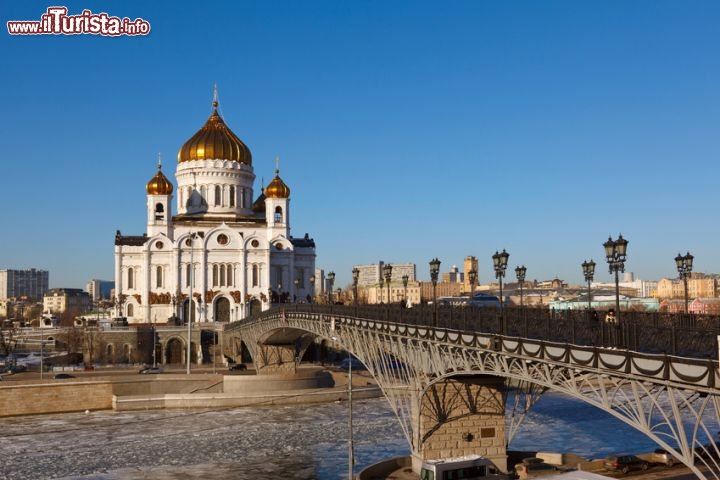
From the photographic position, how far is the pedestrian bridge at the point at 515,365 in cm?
1489

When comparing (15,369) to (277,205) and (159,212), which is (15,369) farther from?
(277,205)

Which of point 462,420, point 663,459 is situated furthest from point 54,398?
point 663,459

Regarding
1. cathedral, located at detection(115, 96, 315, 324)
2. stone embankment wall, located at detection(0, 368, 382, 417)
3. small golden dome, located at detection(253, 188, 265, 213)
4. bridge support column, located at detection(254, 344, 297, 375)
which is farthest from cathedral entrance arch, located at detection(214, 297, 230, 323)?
stone embankment wall, located at detection(0, 368, 382, 417)

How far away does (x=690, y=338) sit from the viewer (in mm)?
16312

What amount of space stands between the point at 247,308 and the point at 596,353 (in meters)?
66.8

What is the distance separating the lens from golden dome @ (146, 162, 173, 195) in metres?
85.0

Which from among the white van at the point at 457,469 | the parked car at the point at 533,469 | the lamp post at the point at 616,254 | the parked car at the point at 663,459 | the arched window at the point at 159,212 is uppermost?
the arched window at the point at 159,212

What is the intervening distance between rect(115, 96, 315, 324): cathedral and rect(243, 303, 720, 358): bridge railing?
171 feet

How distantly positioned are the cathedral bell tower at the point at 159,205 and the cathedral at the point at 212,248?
0.35 feet

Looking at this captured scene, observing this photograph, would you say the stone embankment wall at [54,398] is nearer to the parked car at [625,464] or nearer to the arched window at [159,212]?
the arched window at [159,212]

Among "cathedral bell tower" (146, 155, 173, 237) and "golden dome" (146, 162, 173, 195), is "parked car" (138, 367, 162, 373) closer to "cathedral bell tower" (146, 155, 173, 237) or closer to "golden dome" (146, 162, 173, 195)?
"cathedral bell tower" (146, 155, 173, 237)

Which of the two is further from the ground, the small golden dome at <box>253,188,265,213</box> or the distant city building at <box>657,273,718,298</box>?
the small golden dome at <box>253,188,265,213</box>

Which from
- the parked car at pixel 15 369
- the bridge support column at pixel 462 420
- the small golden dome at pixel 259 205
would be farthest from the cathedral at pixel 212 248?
the bridge support column at pixel 462 420

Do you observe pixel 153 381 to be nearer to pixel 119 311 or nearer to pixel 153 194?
pixel 119 311
